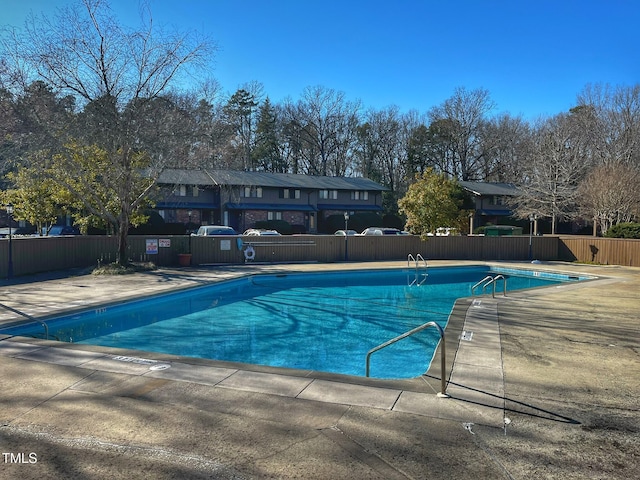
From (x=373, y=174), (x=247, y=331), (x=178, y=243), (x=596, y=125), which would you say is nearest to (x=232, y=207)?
(x=178, y=243)

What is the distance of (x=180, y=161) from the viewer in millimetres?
17906

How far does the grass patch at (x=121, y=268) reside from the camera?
695 inches

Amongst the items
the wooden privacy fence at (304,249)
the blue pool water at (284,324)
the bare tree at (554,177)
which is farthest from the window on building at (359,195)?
the blue pool water at (284,324)

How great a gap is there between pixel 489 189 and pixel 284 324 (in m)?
41.4

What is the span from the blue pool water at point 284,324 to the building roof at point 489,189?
29.4 m

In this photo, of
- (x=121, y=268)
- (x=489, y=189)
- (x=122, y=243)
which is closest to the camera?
(x=121, y=268)

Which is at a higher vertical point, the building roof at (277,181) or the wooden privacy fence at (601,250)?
the building roof at (277,181)

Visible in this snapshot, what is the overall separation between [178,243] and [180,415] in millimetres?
17965

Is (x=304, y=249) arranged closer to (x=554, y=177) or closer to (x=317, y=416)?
(x=317, y=416)

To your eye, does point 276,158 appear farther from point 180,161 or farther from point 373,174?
point 180,161

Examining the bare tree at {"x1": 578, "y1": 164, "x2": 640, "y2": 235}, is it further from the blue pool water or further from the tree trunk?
the tree trunk

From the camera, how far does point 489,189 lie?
4781 cm

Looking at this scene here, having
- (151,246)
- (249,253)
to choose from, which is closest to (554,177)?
(249,253)

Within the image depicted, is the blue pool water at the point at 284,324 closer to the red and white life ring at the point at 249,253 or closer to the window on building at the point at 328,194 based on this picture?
the red and white life ring at the point at 249,253
